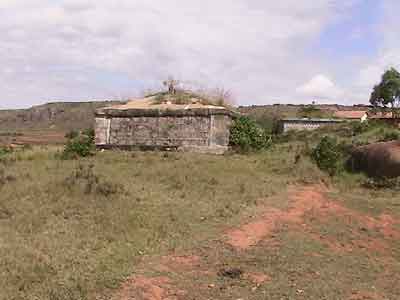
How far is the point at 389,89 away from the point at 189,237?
37.7m

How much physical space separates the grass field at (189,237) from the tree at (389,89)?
103 feet

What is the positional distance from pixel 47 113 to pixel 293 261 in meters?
73.3

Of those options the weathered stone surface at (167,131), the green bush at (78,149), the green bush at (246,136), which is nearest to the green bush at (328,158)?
the green bush at (246,136)

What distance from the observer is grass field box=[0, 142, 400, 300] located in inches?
212

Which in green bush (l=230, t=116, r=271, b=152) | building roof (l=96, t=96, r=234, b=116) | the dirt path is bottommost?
the dirt path

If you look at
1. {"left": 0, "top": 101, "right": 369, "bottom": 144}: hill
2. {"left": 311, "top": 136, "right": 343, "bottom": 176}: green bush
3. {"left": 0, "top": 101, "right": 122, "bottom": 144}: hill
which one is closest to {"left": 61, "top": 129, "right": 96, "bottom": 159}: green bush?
{"left": 311, "top": 136, "right": 343, "bottom": 176}: green bush

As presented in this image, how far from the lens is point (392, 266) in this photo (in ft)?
22.1

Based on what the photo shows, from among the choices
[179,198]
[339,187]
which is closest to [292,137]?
[339,187]

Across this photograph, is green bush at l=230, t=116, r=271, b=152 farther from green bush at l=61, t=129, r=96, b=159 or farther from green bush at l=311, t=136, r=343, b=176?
green bush at l=61, t=129, r=96, b=159

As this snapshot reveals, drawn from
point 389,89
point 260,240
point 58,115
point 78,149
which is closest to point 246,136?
point 78,149

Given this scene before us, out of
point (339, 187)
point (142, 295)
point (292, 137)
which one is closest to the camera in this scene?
point (142, 295)

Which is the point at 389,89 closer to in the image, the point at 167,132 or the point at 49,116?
the point at 167,132

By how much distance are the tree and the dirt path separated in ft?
104

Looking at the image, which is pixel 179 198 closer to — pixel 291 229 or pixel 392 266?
pixel 291 229
